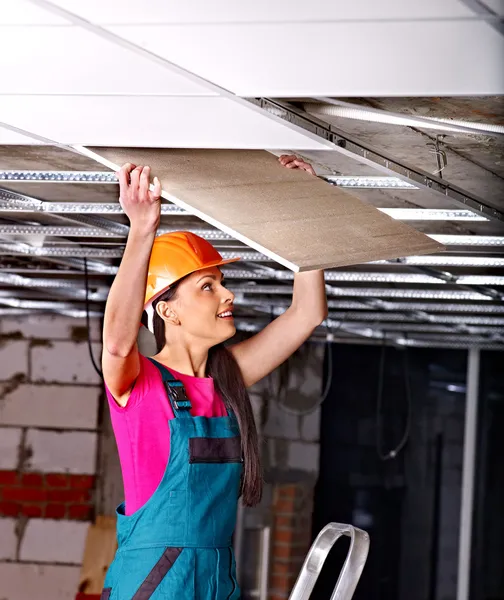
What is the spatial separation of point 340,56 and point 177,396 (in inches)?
39.6

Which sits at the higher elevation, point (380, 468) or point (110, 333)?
point (110, 333)

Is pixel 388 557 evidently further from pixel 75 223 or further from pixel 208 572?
pixel 208 572

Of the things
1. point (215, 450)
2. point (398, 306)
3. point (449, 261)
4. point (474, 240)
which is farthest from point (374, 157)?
point (398, 306)

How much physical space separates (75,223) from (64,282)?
1516 mm

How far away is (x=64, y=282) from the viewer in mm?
4691

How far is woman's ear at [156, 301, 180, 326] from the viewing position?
2402 mm

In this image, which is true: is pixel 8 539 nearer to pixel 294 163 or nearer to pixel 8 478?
pixel 8 478

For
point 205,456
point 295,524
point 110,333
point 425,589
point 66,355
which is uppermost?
point 110,333

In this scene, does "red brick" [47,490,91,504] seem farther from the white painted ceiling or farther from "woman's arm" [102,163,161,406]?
the white painted ceiling

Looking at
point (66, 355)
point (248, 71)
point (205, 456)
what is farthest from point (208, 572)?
point (66, 355)

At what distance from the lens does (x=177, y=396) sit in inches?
88.1

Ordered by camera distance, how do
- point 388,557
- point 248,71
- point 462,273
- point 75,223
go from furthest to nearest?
point 388,557
point 462,273
point 75,223
point 248,71

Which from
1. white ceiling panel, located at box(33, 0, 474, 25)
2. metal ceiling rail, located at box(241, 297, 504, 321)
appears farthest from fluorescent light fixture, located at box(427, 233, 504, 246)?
white ceiling panel, located at box(33, 0, 474, 25)

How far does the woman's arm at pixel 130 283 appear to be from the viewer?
184 centimetres
